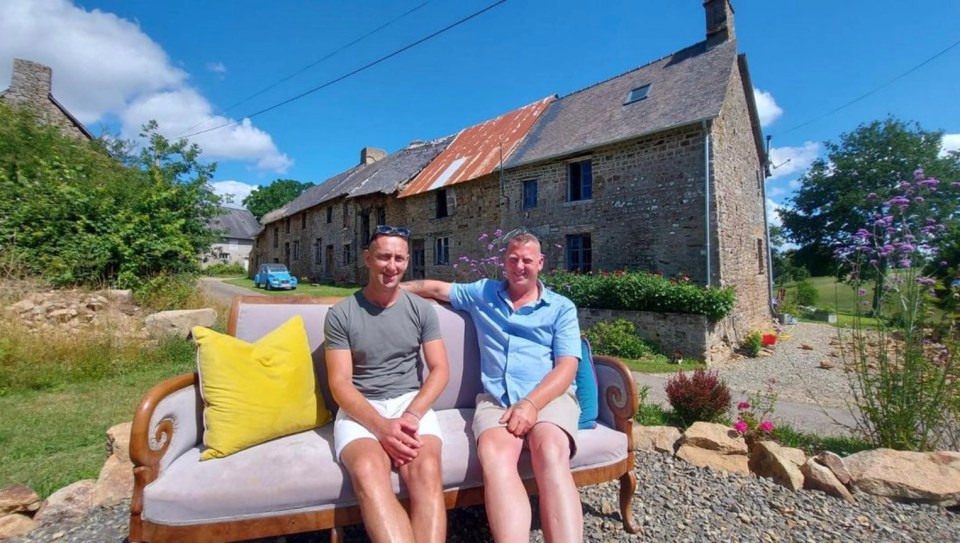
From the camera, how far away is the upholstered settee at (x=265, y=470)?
5.49ft

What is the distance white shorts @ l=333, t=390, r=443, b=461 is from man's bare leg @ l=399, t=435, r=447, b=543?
0.43 feet

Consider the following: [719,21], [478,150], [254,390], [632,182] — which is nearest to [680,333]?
[632,182]

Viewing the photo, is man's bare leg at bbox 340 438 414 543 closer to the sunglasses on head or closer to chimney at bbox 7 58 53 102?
the sunglasses on head

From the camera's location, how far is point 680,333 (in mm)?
8539

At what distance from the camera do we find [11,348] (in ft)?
16.0

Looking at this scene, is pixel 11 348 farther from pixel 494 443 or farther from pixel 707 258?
pixel 707 258

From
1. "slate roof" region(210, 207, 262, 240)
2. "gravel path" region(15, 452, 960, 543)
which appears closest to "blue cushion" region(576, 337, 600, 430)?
"gravel path" region(15, 452, 960, 543)

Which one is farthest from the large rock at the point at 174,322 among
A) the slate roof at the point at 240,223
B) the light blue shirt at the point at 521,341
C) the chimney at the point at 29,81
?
the slate roof at the point at 240,223

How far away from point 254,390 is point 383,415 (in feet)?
2.12

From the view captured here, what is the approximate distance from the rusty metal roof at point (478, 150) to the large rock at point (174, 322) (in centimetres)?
927

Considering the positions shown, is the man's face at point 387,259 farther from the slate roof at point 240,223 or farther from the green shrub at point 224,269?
the slate roof at point 240,223

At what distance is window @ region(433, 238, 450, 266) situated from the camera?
1553 centimetres

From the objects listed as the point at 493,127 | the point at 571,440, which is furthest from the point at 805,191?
the point at 571,440

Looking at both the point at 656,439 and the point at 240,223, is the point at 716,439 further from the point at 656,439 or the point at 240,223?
the point at 240,223
